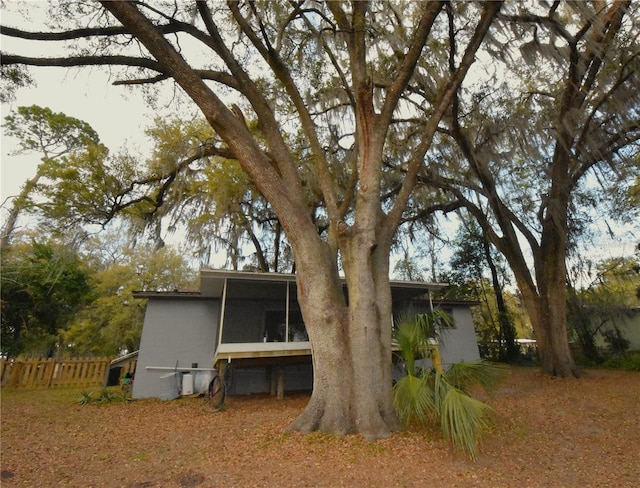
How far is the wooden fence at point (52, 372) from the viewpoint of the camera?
11781mm

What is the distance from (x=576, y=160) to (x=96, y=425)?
44.2 ft

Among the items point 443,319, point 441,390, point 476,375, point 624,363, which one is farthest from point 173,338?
point 624,363

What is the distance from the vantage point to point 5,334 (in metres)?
12.9

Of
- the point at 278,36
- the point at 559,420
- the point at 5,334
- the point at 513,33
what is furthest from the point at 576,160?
the point at 5,334

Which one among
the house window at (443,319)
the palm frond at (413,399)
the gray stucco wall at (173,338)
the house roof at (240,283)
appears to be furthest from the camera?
the gray stucco wall at (173,338)

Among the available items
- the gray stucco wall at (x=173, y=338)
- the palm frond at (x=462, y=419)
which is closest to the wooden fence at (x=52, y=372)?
the gray stucco wall at (x=173, y=338)

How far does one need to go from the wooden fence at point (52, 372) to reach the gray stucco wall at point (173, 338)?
260cm

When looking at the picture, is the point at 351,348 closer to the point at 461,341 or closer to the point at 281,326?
the point at 281,326

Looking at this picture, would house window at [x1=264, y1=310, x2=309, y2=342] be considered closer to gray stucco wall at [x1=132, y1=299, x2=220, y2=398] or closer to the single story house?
the single story house

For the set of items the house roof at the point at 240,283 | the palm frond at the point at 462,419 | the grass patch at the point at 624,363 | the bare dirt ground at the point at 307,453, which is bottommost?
the bare dirt ground at the point at 307,453

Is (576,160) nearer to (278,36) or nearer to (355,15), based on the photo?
(355,15)

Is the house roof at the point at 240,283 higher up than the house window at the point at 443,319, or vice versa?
the house roof at the point at 240,283

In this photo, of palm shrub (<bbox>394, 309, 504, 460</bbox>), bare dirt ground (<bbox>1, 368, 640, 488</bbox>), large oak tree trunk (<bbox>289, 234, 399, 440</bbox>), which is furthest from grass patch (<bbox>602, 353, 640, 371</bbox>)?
large oak tree trunk (<bbox>289, 234, 399, 440</bbox>)

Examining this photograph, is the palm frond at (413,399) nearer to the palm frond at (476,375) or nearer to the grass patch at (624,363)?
the palm frond at (476,375)
